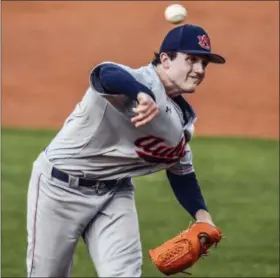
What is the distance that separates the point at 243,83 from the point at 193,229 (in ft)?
33.5

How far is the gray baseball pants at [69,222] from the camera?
16.0 feet

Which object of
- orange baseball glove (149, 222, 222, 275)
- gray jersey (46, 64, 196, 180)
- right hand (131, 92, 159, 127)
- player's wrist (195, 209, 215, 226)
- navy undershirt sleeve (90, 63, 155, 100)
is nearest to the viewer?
right hand (131, 92, 159, 127)

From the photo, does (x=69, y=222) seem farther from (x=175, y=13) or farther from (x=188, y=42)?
(x=175, y=13)

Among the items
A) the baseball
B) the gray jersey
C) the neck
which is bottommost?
the gray jersey

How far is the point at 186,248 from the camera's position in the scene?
5.09 m

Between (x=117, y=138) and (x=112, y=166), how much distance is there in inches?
5.6

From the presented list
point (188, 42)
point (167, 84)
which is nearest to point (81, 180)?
point (167, 84)

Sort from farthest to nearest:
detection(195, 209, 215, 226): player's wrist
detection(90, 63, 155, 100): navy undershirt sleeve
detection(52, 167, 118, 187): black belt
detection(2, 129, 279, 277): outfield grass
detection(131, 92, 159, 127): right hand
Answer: detection(2, 129, 279, 277): outfield grass, detection(195, 209, 215, 226): player's wrist, detection(52, 167, 118, 187): black belt, detection(90, 63, 155, 100): navy undershirt sleeve, detection(131, 92, 159, 127): right hand

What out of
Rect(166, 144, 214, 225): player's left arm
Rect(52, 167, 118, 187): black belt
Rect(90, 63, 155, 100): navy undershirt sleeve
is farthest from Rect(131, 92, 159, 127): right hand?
Rect(166, 144, 214, 225): player's left arm

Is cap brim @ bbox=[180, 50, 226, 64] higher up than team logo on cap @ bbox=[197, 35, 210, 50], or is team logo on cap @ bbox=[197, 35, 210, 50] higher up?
team logo on cap @ bbox=[197, 35, 210, 50]

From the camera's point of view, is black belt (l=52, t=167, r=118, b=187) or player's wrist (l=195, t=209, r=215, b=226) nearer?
black belt (l=52, t=167, r=118, b=187)

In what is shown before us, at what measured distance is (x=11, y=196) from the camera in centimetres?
959

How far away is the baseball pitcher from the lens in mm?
4809

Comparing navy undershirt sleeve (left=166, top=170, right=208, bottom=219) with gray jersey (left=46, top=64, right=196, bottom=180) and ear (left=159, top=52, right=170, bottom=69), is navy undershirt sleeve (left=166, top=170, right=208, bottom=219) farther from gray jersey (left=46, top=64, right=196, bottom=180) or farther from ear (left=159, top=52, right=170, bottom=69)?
ear (left=159, top=52, right=170, bottom=69)
